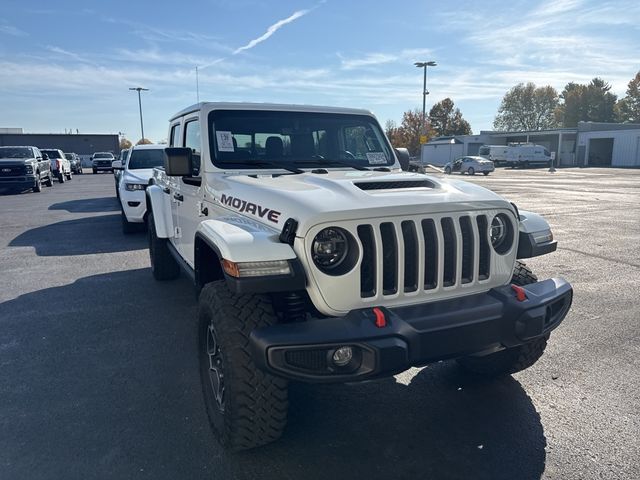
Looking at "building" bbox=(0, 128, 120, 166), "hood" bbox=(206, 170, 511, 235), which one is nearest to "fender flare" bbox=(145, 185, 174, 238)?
"hood" bbox=(206, 170, 511, 235)

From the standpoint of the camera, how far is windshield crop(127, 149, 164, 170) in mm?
10469

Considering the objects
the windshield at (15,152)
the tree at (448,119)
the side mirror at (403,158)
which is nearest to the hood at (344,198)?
the side mirror at (403,158)

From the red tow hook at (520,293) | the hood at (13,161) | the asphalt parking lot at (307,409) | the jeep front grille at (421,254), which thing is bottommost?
the asphalt parking lot at (307,409)

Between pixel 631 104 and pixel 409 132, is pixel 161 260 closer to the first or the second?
pixel 409 132

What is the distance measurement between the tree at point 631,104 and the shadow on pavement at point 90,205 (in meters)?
A: 82.9

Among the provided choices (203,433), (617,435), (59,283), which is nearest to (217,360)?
(203,433)

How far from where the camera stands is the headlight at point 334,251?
2.43 m

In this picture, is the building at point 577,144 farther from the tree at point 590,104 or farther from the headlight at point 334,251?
the headlight at point 334,251

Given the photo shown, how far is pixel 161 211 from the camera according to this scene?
5586 millimetres

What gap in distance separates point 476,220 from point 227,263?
142 cm

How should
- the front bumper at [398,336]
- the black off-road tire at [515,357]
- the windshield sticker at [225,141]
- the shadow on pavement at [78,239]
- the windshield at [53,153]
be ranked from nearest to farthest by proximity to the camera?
1. the front bumper at [398,336]
2. the black off-road tire at [515,357]
3. the windshield sticker at [225,141]
4. the shadow on pavement at [78,239]
5. the windshield at [53,153]

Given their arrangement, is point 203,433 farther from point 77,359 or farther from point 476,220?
point 476,220

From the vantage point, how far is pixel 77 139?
2518 inches

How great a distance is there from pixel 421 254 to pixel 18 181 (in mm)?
20096
